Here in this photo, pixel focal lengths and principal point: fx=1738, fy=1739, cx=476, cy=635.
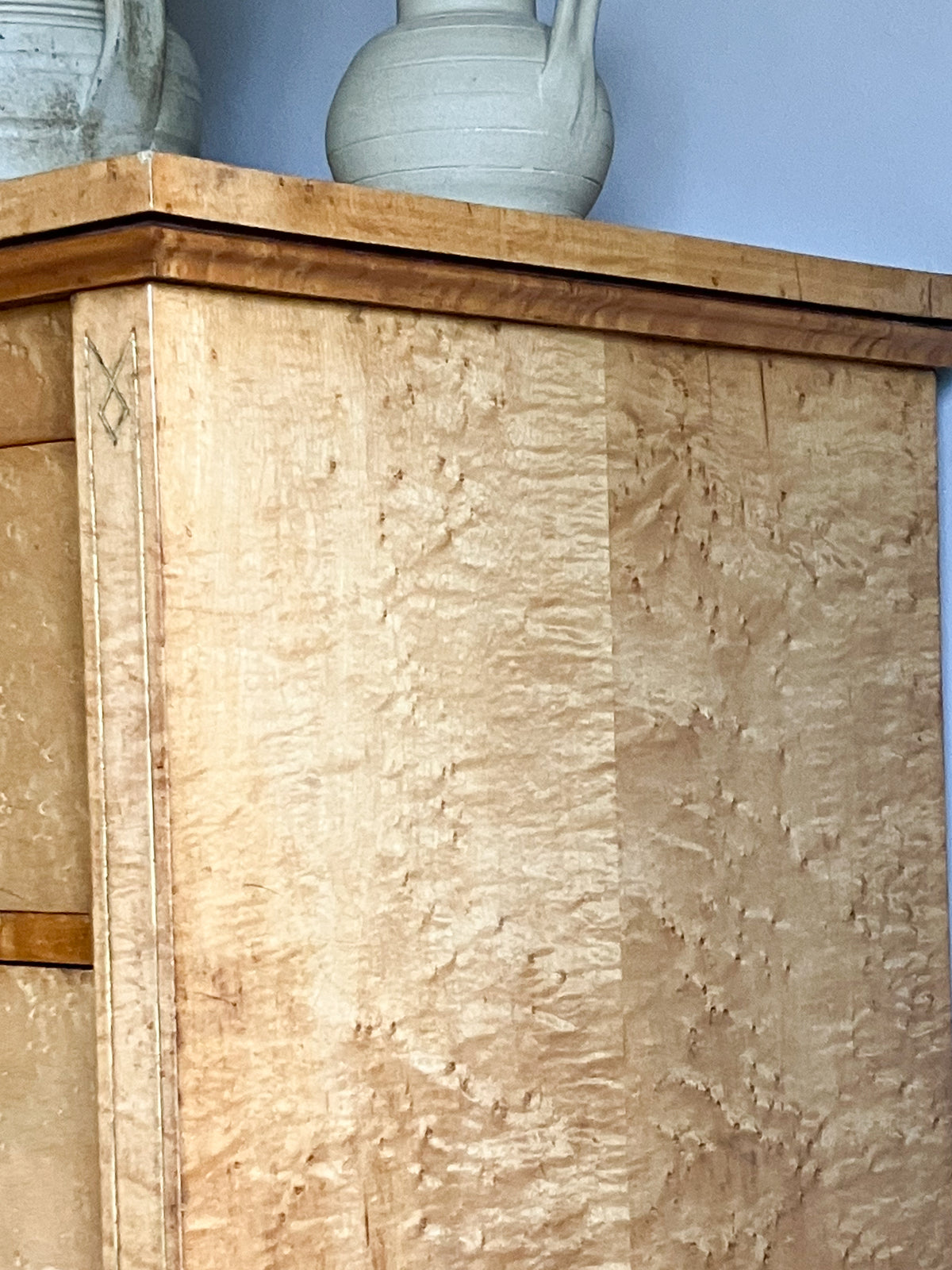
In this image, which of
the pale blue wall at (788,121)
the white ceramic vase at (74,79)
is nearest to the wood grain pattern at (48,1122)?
the white ceramic vase at (74,79)

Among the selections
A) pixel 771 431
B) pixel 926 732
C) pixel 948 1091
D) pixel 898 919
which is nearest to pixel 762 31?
pixel 771 431

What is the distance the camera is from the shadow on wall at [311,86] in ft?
4.35

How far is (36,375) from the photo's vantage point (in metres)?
0.80

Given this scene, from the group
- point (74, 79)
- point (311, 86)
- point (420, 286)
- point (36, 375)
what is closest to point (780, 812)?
point (420, 286)

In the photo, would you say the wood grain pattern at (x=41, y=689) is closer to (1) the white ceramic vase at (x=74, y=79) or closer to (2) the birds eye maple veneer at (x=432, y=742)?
(2) the birds eye maple veneer at (x=432, y=742)

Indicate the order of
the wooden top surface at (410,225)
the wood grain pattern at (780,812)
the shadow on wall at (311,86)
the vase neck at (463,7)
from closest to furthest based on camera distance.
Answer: the wooden top surface at (410,225), the wood grain pattern at (780,812), the vase neck at (463,7), the shadow on wall at (311,86)

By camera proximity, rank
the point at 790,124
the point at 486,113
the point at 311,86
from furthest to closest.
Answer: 1. the point at 311,86
2. the point at 790,124
3. the point at 486,113

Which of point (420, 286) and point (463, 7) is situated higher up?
point (463, 7)

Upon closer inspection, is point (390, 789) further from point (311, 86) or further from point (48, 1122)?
point (311, 86)

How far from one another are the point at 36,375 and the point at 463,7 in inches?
16.1

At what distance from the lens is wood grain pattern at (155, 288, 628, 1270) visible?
76 centimetres

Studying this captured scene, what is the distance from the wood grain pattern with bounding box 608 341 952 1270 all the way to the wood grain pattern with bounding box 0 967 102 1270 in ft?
0.95

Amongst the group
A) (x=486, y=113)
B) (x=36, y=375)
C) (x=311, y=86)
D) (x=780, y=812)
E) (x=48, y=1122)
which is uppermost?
(x=311, y=86)

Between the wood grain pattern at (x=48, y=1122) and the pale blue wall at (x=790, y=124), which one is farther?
the pale blue wall at (x=790, y=124)
